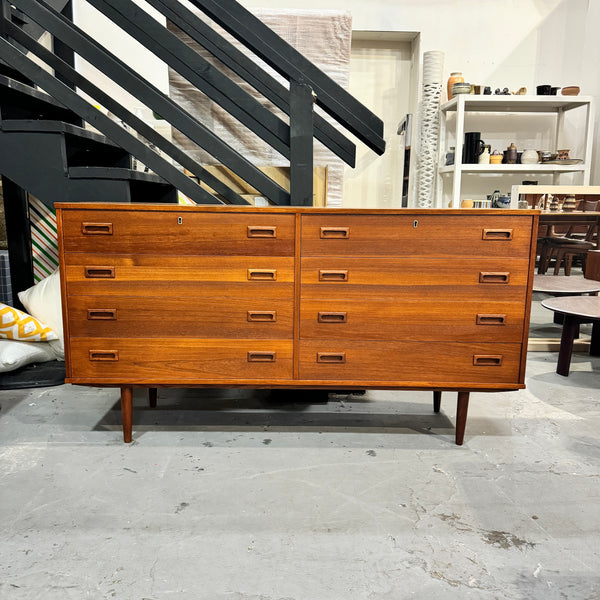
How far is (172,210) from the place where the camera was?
1.88 m

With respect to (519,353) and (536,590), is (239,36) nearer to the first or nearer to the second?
(519,353)

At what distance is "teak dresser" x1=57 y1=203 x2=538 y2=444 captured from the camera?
6.21ft

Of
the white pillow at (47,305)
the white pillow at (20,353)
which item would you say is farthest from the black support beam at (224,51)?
the white pillow at (20,353)

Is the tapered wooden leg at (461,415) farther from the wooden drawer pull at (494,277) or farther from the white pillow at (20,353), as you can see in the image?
the white pillow at (20,353)

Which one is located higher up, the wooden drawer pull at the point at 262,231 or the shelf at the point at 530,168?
the shelf at the point at 530,168

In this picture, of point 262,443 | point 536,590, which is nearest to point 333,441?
point 262,443

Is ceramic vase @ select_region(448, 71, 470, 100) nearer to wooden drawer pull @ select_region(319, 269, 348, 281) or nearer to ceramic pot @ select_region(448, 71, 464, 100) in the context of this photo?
ceramic pot @ select_region(448, 71, 464, 100)

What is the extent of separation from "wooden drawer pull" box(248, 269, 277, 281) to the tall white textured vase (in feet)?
13.3

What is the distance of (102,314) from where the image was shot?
1.96m

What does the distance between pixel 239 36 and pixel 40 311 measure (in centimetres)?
171

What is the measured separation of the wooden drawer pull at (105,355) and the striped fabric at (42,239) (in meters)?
1.52

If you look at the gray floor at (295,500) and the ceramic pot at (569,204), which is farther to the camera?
the ceramic pot at (569,204)

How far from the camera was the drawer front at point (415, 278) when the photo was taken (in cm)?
192

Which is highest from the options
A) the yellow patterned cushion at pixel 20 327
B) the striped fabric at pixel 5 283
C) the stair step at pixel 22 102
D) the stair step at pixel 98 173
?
the stair step at pixel 22 102
